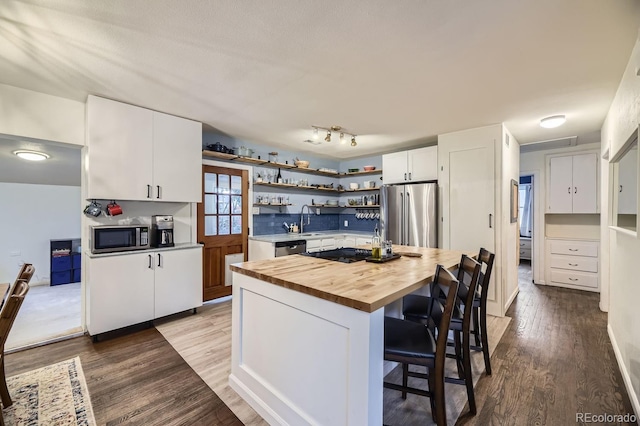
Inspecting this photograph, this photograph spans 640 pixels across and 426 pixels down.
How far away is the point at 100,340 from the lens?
2.72 m

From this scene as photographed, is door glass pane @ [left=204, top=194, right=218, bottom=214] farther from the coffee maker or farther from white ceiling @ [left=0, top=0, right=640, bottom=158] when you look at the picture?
white ceiling @ [left=0, top=0, right=640, bottom=158]

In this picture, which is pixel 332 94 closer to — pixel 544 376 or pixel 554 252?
pixel 544 376

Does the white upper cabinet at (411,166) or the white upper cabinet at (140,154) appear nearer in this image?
the white upper cabinet at (140,154)

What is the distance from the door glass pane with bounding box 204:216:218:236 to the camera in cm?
387

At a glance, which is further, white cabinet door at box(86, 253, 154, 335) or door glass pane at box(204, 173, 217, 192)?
door glass pane at box(204, 173, 217, 192)

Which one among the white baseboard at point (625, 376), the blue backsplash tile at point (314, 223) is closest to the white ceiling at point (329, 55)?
the blue backsplash tile at point (314, 223)

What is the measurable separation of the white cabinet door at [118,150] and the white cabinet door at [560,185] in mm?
6028

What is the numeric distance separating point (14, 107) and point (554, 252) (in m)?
7.30

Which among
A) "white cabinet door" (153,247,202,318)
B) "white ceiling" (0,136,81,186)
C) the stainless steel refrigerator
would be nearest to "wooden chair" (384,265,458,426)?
the stainless steel refrigerator

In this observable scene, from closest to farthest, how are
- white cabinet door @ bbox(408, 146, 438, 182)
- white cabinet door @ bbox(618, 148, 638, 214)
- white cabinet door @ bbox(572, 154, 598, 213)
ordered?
white cabinet door @ bbox(618, 148, 638, 214) < white cabinet door @ bbox(408, 146, 438, 182) < white cabinet door @ bbox(572, 154, 598, 213)

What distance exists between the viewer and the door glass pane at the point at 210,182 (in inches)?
152

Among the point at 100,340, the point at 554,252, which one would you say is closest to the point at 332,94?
the point at 100,340

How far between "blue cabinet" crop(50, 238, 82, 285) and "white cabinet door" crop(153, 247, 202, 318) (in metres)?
2.93

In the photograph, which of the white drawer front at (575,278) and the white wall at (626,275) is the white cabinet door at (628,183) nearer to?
the white wall at (626,275)
